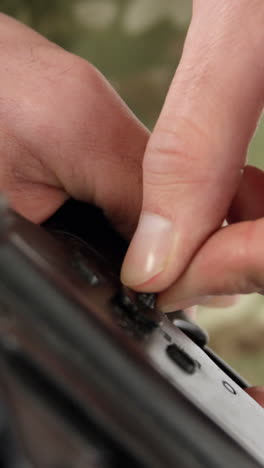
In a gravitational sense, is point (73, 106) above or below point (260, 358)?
above

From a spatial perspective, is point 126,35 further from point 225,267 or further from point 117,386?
point 117,386

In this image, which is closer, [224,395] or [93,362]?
[93,362]

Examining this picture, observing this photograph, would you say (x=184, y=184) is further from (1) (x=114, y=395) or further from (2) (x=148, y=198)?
(1) (x=114, y=395)

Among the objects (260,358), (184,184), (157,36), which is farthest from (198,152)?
(260,358)

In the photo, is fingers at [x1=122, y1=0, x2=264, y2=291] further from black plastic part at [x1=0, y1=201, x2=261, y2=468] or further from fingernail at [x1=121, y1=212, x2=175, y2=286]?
black plastic part at [x1=0, y1=201, x2=261, y2=468]

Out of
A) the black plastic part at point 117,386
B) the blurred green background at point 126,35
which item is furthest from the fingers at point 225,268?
the blurred green background at point 126,35

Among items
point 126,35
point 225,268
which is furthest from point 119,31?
point 225,268
